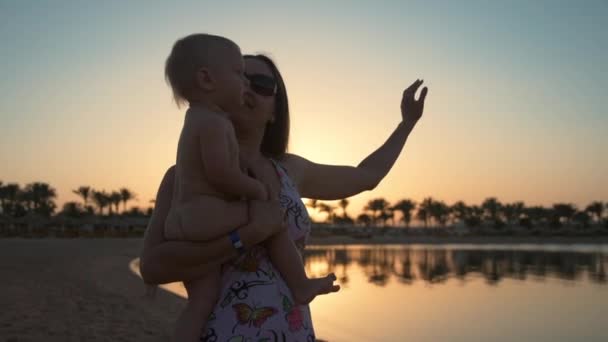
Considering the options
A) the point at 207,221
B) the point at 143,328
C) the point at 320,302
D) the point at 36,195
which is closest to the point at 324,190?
the point at 207,221

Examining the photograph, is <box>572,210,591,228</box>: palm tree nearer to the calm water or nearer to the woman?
the calm water

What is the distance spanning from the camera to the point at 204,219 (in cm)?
148

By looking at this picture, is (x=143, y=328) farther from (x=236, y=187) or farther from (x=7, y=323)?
(x=236, y=187)

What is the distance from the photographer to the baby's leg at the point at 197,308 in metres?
1.49

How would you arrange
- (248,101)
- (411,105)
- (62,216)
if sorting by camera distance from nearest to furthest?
(248,101)
(411,105)
(62,216)

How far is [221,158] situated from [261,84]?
363 millimetres

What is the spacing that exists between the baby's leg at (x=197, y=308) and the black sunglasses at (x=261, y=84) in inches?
23.7

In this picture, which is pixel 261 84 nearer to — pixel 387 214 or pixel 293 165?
pixel 293 165

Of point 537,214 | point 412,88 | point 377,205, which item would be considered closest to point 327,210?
point 377,205

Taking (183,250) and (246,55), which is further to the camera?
(246,55)

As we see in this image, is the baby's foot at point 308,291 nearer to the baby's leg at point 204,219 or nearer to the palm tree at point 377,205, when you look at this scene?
the baby's leg at point 204,219

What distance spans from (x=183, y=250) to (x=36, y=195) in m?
89.8

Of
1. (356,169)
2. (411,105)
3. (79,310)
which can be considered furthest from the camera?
(79,310)

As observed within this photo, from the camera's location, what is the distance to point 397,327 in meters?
12.2
